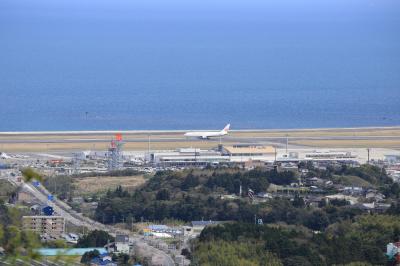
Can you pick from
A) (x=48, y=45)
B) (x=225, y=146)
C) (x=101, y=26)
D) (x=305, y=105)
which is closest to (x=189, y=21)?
(x=101, y=26)

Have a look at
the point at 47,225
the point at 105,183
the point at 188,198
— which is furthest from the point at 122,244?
the point at 105,183

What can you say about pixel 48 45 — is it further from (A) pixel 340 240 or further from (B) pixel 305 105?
(A) pixel 340 240

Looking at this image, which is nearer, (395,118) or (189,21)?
(395,118)

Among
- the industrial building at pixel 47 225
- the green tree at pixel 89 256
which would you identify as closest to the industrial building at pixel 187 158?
the industrial building at pixel 47 225

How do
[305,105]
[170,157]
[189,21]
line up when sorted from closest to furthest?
[170,157], [305,105], [189,21]

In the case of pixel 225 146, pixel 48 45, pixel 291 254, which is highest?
pixel 48 45

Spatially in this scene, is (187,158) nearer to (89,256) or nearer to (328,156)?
(328,156)

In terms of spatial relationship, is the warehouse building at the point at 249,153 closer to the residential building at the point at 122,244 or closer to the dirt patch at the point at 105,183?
the dirt patch at the point at 105,183
